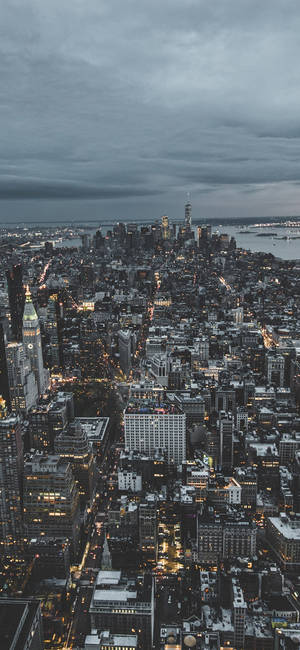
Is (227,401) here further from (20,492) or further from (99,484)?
(20,492)

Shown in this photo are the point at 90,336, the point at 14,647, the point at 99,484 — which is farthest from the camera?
the point at 90,336

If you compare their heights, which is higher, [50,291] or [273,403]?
[50,291]

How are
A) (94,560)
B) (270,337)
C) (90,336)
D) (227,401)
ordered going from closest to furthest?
(94,560), (227,401), (90,336), (270,337)

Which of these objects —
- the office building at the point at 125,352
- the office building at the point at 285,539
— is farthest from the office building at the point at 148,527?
the office building at the point at 125,352

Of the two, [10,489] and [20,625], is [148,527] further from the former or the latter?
[20,625]

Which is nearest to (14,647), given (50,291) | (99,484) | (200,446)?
(99,484)

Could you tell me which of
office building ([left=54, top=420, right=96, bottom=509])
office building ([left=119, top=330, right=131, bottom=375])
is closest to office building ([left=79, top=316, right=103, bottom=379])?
office building ([left=119, top=330, right=131, bottom=375])
